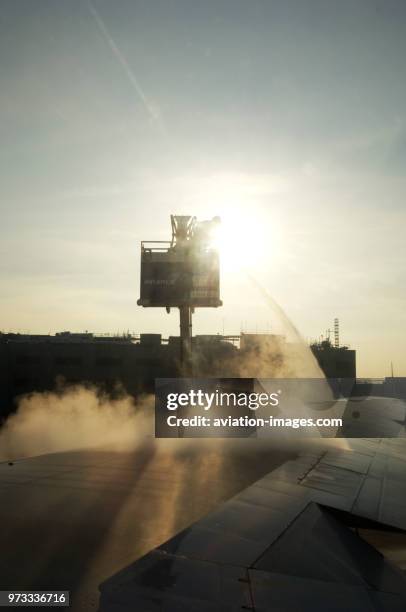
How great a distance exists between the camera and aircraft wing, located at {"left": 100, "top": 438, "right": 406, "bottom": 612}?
4.13 meters

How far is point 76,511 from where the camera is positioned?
7.02m

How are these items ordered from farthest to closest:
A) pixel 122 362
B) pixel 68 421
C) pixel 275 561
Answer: pixel 122 362 → pixel 68 421 → pixel 275 561

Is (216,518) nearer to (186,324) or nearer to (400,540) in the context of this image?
(400,540)

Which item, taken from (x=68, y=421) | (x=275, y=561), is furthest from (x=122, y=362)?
(x=275, y=561)

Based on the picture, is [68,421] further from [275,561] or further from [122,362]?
[275,561]

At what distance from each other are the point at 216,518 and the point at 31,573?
231 cm

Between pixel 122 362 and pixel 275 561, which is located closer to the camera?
pixel 275 561

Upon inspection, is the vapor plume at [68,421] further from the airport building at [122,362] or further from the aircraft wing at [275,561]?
the aircraft wing at [275,561]

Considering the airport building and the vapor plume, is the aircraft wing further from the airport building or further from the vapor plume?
the airport building

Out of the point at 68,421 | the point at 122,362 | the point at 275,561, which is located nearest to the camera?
the point at 275,561

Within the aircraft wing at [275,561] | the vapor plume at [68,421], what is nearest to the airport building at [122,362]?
the vapor plume at [68,421]

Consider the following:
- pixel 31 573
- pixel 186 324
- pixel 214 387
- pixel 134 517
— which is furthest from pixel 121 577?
pixel 186 324

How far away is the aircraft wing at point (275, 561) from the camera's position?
13.6ft

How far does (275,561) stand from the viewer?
4996 millimetres
